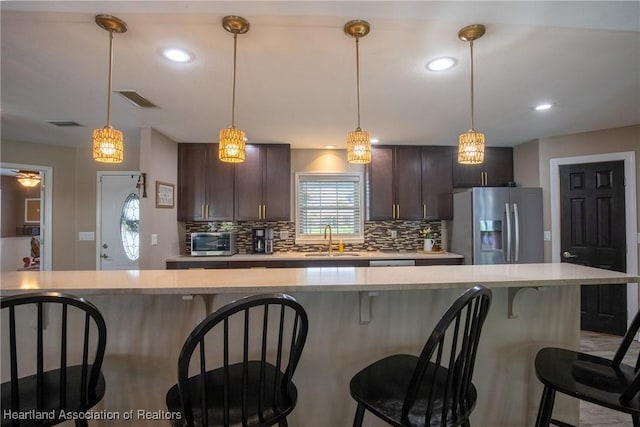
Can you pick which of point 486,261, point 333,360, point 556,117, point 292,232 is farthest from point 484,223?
point 333,360

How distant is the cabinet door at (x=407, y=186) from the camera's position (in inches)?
160

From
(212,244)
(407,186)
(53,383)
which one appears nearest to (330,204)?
(407,186)

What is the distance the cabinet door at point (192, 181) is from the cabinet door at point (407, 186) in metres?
2.56

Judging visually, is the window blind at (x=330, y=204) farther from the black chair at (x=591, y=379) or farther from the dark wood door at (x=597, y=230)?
the black chair at (x=591, y=379)

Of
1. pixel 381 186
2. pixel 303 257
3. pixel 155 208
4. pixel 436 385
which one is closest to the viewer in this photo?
pixel 436 385

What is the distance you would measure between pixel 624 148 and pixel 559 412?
303 centimetres

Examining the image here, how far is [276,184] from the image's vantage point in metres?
3.96

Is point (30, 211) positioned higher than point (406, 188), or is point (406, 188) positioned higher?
A: point (406, 188)

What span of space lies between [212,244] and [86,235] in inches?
78.4

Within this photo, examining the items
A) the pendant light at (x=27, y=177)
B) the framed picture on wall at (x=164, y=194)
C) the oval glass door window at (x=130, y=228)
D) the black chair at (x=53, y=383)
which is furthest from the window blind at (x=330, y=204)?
the pendant light at (x=27, y=177)

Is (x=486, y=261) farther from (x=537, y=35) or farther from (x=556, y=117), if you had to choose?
(x=537, y=35)

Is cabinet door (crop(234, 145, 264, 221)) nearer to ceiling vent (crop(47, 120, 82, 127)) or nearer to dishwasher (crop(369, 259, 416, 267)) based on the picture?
dishwasher (crop(369, 259, 416, 267))

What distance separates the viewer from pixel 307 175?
425 centimetres

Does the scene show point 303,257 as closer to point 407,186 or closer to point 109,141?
point 407,186
